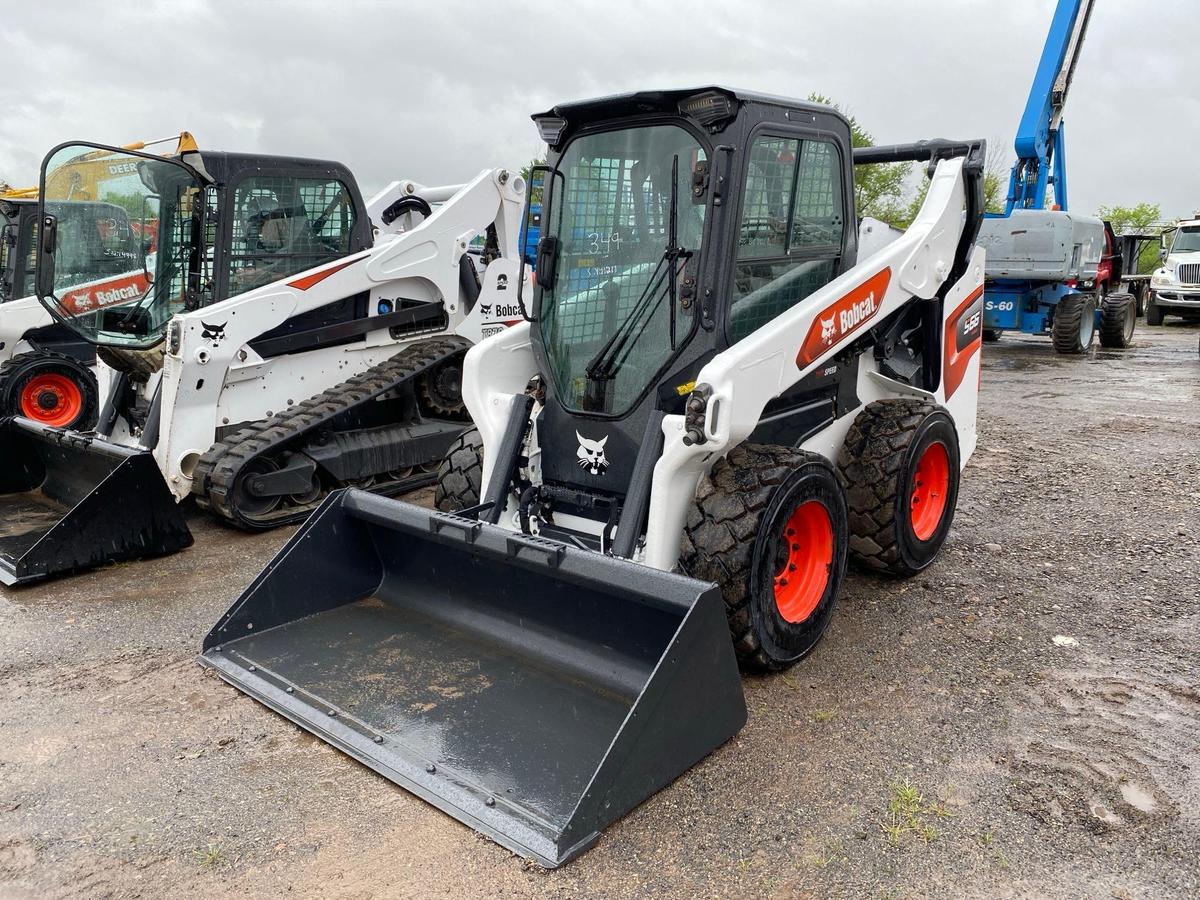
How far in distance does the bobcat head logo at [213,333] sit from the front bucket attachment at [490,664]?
236 centimetres

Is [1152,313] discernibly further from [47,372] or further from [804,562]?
[47,372]

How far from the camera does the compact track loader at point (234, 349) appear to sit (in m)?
5.58

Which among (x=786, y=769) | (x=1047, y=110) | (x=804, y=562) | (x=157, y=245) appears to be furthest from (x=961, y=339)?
(x=1047, y=110)

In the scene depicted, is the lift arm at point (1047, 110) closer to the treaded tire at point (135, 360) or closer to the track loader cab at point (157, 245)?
the track loader cab at point (157, 245)

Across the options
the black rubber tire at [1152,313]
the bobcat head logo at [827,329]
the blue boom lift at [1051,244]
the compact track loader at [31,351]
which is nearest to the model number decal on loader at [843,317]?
the bobcat head logo at [827,329]

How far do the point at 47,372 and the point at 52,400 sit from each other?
10.7 inches

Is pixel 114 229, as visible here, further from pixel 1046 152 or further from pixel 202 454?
pixel 1046 152

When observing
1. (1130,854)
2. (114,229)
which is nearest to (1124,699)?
(1130,854)

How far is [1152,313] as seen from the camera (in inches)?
781

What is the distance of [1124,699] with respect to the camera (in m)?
3.49

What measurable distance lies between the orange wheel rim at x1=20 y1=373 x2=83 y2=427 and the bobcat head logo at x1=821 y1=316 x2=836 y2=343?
756cm

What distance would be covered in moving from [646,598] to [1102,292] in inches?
635

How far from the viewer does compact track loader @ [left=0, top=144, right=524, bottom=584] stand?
5578 mm

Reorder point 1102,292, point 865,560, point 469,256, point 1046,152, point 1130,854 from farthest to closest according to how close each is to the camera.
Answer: point 1102,292, point 1046,152, point 469,256, point 865,560, point 1130,854
